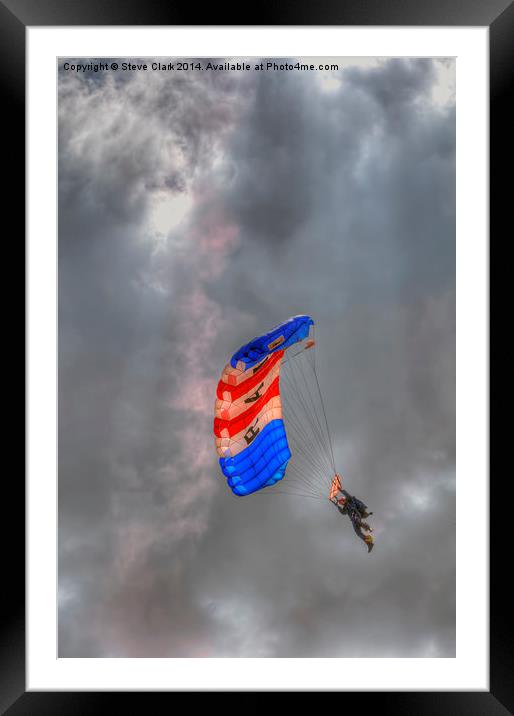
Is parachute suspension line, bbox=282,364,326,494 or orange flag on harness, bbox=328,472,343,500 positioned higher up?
parachute suspension line, bbox=282,364,326,494

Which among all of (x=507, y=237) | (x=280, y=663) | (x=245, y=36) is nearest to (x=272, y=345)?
(x=507, y=237)

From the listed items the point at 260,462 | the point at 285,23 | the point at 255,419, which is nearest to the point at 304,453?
the point at 260,462

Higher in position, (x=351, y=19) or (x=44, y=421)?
(x=351, y=19)

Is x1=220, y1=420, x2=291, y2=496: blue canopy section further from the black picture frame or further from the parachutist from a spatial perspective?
the black picture frame

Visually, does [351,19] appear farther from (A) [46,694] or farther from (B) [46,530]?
(A) [46,694]

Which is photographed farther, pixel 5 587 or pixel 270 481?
pixel 270 481

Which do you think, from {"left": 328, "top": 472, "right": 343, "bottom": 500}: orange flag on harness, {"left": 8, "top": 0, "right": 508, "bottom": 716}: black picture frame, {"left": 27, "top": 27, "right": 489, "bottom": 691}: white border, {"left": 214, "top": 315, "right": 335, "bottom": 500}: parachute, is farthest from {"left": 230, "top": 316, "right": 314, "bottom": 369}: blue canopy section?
{"left": 328, "top": 472, "right": 343, "bottom": 500}: orange flag on harness

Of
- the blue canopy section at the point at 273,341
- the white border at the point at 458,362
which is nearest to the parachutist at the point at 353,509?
the white border at the point at 458,362

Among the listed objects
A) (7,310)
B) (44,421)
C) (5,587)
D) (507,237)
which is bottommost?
(5,587)
